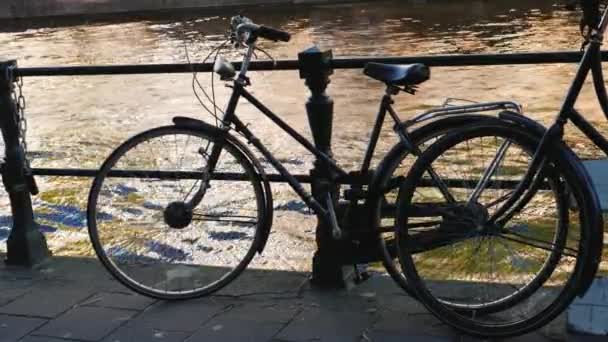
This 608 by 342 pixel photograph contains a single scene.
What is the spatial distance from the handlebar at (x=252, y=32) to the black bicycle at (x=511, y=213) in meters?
0.88

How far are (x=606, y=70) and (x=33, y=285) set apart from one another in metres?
10.5

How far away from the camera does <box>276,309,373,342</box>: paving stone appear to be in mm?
3504

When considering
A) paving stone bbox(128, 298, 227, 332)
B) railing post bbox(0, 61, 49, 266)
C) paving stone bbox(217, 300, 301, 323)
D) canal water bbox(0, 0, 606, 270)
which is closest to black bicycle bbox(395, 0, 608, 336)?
paving stone bbox(217, 300, 301, 323)

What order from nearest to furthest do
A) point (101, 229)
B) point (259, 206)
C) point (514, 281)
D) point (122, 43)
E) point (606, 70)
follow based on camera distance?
point (514, 281) → point (259, 206) → point (101, 229) → point (606, 70) → point (122, 43)

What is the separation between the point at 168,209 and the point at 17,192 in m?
1.13

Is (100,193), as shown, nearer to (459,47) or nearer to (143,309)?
(143,309)

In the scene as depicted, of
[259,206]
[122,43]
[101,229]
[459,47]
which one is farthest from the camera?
[122,43]

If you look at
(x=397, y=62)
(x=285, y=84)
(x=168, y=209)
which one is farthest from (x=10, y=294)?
(x=285, y=84)

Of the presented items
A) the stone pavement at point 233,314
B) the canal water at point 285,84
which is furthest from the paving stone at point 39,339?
the canal water at point 285,84

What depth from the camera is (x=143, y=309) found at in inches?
155

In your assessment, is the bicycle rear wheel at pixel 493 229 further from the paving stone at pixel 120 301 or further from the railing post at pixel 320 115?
the paving stone at pixel 120 301

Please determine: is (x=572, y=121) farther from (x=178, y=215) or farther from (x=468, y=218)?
(x=178, y=215)

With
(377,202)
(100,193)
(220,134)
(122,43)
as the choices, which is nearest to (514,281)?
(377,202)

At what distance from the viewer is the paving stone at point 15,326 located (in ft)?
12.1
